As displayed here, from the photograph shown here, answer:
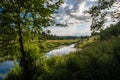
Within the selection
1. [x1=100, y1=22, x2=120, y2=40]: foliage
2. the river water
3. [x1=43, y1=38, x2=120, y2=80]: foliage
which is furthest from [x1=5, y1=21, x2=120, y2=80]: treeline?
[x1=100, y1=22, x2=120, y2=40]: foliage

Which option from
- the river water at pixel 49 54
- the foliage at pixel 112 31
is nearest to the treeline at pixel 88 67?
the river water at pixel 49 54

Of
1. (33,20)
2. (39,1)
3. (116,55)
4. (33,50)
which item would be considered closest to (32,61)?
(33,50)

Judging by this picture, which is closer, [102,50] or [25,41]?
[102,50]

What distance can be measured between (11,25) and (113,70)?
6.33 m

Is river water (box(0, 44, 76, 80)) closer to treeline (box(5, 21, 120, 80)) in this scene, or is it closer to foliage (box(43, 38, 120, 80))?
treeline (box(5, 21, 120, 80))

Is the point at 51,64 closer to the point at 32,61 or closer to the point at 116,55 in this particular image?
the point at 32,61

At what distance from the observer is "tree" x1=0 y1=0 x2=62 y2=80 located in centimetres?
1449

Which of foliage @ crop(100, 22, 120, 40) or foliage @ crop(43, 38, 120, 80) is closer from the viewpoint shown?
foliage @ crop(43, 38, 120, 80)

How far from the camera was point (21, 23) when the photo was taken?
14.9m

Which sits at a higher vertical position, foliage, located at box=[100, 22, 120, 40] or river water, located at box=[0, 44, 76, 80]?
foliage, located at box=[100, 22, 120, 40]

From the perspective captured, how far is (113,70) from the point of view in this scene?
11.9m

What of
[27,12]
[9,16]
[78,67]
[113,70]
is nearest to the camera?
[113,70]

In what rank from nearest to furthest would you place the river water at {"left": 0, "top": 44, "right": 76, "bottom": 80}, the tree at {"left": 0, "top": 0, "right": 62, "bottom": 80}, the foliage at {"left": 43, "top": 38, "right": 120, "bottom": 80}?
the foliage at {"left": 43, "top": 38, "right": 120, "bottom": 80} → the tree at {"left": 0, "top": 0, "right": 62, "bottom": 80} → the river water at {"left": 0, "top": 44, "right": 76, "bottom": 80}

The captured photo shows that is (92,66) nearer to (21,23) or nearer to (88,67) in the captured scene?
(88,67)
